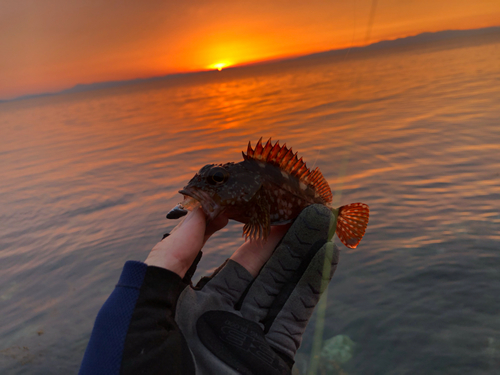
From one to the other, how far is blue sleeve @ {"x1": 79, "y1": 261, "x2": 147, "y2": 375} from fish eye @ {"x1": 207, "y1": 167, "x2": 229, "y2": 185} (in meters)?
1.53

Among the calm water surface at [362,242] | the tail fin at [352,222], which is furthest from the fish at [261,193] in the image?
the calm water surface at [362,242]

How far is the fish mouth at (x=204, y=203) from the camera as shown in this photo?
384 centimetres

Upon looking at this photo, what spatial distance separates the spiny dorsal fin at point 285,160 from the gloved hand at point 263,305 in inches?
23.0

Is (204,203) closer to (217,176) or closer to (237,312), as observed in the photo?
(217,176)

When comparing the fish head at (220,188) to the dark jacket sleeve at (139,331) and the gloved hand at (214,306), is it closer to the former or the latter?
the gloved hand at (214,306)

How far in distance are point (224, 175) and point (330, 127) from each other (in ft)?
64.2

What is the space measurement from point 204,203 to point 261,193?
77 centimetres

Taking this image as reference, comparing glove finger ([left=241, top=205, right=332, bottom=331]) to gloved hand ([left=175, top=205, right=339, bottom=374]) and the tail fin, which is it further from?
the tail fin

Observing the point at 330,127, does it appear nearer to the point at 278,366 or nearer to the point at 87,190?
the point at 87,190

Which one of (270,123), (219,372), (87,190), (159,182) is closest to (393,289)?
(219,372)

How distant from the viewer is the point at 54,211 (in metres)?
13.9

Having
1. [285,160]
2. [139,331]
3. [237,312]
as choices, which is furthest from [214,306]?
[285,160]

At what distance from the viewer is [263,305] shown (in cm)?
386

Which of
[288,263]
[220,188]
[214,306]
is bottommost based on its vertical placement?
[214,306]
